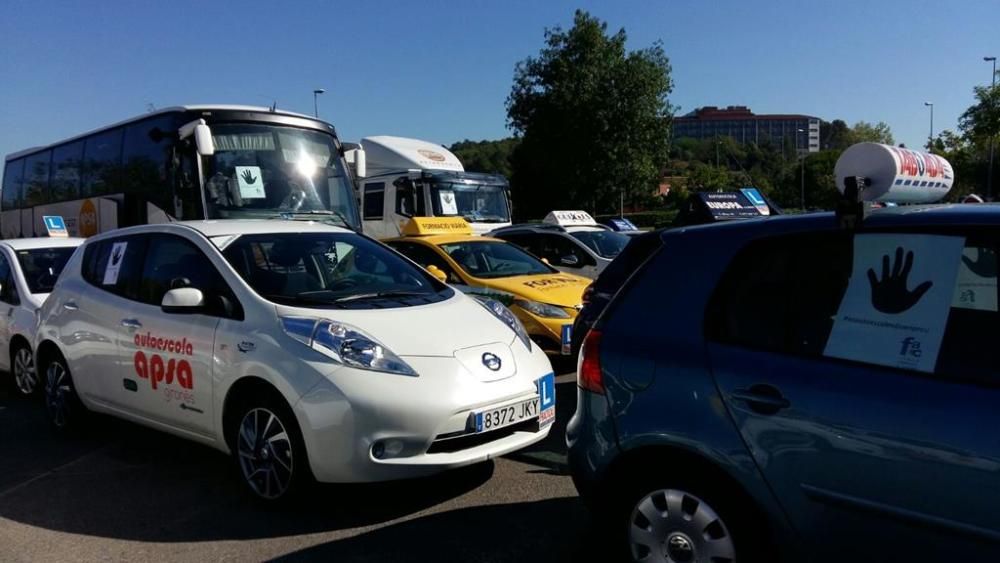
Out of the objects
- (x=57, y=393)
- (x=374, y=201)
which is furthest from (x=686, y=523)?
(x=374, y=201)

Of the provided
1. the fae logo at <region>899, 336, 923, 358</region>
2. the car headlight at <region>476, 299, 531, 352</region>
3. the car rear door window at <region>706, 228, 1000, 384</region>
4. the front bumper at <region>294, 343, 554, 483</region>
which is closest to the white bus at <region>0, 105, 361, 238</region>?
the car headlight at <region>476, 299, 531, 352</region>

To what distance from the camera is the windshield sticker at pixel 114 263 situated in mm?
5656

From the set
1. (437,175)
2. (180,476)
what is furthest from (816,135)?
(180,476)

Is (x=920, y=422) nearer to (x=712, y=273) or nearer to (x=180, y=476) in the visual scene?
(x=712, y=273)

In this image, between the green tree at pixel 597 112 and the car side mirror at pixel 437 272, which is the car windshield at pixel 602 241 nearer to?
the car side mirror at pixel 437 272

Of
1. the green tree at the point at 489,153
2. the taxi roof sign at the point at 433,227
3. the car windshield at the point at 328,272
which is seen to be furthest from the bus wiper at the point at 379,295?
the green tree at the point at 489,153

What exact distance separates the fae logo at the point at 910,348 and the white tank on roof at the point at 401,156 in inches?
612

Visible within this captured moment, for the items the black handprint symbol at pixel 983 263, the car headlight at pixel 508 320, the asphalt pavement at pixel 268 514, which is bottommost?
the asphalt pavement at pixel 268 514

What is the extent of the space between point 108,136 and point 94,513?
9.10m

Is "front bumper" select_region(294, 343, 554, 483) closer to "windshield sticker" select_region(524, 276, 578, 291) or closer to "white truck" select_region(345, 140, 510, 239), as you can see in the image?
"windshield sticker" select_region(524, 276, 578, 291)

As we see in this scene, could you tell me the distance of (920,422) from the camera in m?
2.44

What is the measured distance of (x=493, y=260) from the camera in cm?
925

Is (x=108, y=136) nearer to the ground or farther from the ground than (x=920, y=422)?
farther from the ground

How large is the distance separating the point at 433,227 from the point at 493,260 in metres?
1.33
